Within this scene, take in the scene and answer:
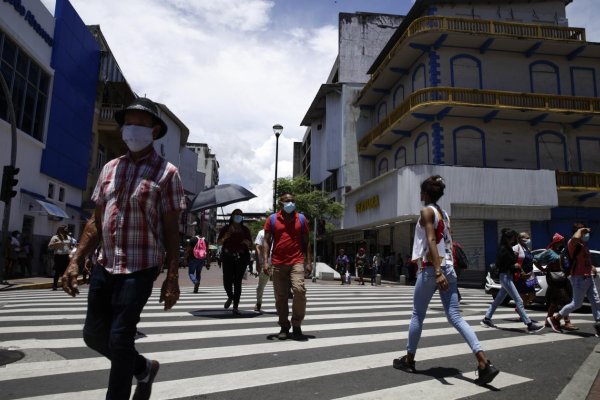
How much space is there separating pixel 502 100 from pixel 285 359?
22.7m

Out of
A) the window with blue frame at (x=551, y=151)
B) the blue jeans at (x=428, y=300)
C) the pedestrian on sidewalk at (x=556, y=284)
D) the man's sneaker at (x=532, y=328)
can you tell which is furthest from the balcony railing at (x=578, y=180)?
the blue jeans at (x=428, y=300)

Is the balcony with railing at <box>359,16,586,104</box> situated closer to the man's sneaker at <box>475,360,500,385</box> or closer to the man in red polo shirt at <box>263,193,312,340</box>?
the man in red polo shirt at <box>263,193,312,340</box>

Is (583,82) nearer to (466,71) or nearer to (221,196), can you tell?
(466,71)

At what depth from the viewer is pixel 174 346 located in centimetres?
501

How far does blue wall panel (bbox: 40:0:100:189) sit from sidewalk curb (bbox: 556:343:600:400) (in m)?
21.4

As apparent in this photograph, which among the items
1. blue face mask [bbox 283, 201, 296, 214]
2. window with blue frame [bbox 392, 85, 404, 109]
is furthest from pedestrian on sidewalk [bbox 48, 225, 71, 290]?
window with blue frame [bbox 392, 85, 404, 109]

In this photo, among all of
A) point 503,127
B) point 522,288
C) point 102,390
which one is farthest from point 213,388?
point 503,127

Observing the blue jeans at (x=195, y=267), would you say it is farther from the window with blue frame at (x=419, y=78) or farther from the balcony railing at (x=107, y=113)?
the window with blue frame at (x=419, y=78)

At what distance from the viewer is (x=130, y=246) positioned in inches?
106

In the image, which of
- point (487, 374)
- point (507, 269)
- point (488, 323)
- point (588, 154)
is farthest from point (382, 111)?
point (487, 374)

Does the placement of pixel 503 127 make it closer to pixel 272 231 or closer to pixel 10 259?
pixel 272 231

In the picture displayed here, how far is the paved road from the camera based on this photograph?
3.54 m

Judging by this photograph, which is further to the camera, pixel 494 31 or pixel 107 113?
pixel 107 113

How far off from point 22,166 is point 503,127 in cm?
2355
